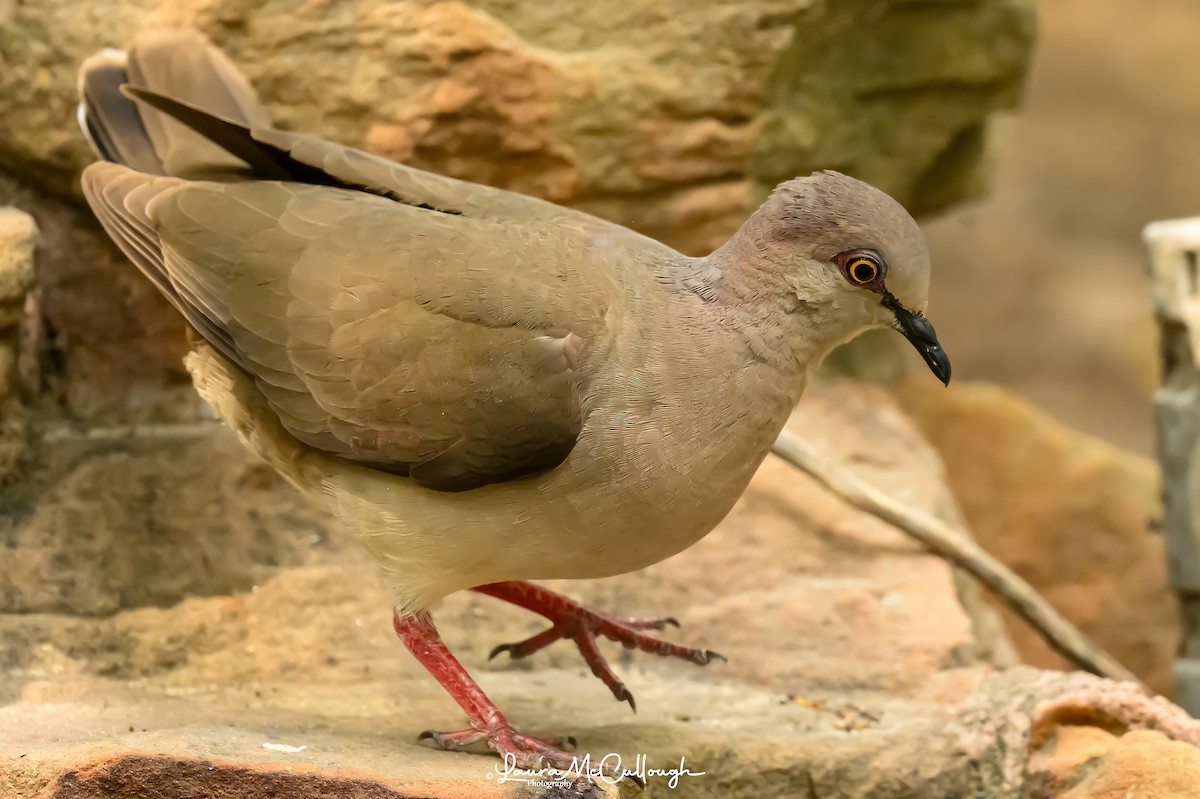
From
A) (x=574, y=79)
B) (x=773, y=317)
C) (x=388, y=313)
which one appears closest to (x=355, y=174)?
(x=388, y=313)

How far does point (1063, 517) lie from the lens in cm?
600

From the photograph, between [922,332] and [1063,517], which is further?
[1063,517]

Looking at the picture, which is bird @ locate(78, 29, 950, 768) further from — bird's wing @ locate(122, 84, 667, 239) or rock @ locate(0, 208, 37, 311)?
rock @ locate(0, 208, 37, 311)

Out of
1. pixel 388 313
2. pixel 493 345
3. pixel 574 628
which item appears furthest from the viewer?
pixel 574 628

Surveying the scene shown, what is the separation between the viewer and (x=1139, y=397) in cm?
972

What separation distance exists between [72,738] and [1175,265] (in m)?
3.79

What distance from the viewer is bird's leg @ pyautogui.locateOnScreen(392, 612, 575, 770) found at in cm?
295

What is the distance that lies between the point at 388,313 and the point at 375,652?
123cm

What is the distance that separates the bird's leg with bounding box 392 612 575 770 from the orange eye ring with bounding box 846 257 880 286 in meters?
1.22

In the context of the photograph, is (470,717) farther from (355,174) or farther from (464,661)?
(355,174)

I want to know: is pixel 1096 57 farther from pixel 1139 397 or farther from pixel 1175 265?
pixel 1175 265

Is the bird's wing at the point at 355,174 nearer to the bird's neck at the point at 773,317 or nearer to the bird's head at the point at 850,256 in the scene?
the bird's neck at the point at 773,317

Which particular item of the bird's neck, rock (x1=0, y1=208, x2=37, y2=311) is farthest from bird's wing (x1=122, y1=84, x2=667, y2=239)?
rock (x1=0, y1=208, x2=37, y2=311)

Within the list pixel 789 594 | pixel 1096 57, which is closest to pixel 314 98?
pixel 789 594
